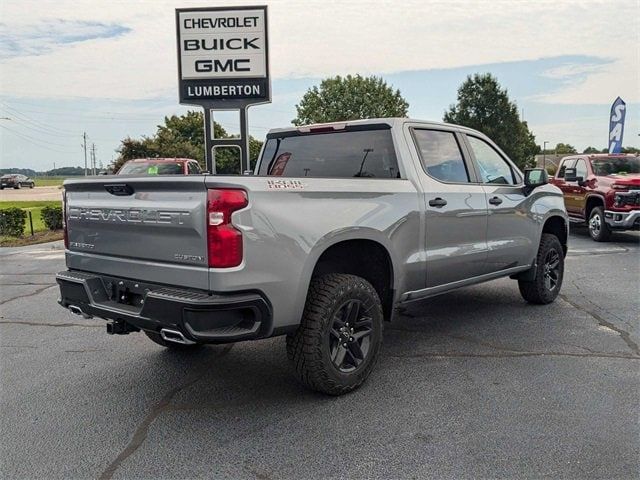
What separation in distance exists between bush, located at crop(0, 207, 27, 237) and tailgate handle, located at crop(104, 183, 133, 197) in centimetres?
1201

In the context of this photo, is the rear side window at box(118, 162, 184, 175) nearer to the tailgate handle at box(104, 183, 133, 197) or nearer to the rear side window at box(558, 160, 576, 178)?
the rear side window at box(558, 160, 576, 178)

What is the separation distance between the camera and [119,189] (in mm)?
3590

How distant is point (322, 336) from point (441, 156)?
2.23 metres

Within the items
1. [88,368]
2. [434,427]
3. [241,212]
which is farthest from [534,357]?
[88,368]

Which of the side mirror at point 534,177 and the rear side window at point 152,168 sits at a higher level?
the rear side window at point 152,168

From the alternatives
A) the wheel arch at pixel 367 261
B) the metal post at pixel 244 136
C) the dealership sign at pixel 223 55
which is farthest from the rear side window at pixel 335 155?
the dealership sign at pixel 223 55

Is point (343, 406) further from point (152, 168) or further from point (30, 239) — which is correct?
point (30, 239)

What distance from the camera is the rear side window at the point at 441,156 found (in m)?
4.77

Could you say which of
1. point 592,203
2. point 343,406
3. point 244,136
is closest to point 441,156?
point 343,406

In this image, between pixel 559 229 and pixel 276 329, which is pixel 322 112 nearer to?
pixel 559 229

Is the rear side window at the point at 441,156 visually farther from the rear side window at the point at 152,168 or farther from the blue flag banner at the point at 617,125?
the blue flag banner at the point at 617,125

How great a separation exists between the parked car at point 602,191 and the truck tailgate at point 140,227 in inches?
416

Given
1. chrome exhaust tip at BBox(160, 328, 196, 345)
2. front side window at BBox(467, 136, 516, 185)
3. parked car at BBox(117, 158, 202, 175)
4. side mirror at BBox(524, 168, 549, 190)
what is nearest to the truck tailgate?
chrome exhaust tip at BBox(160, 328, 196, 345)

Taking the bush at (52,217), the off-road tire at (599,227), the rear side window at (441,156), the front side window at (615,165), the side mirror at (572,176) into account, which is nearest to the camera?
the rear side window at (441,156)
